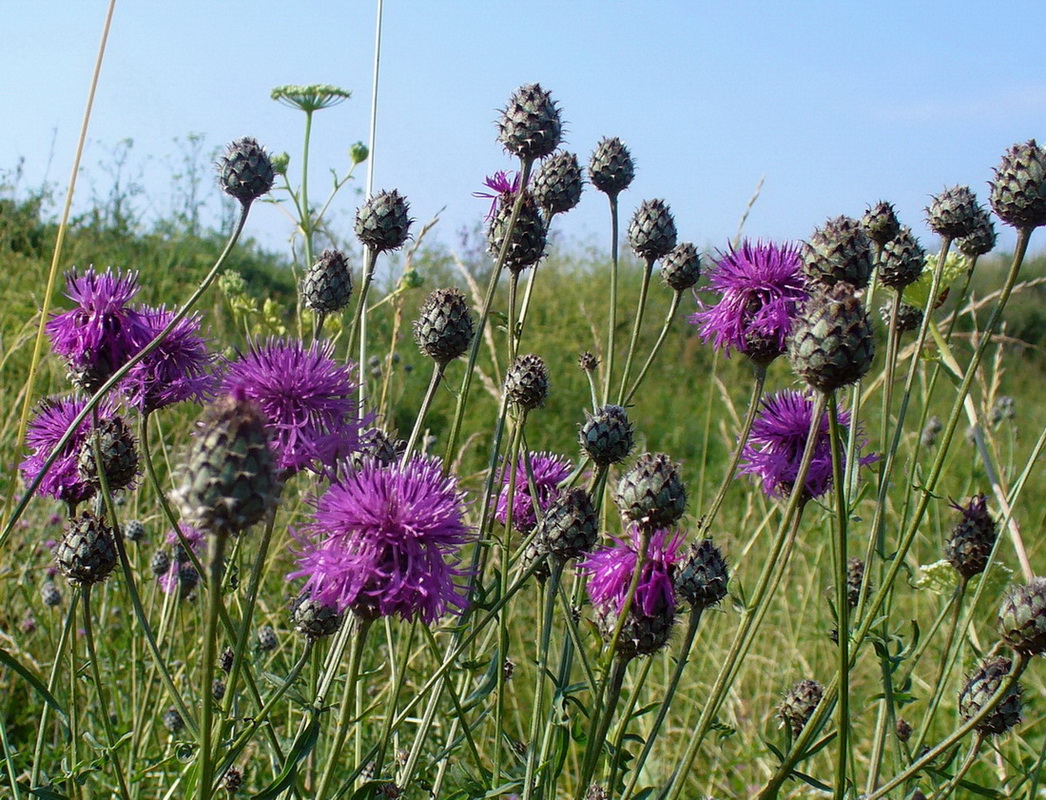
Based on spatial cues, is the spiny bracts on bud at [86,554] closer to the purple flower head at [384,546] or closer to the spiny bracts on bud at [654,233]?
the purple flower head at [384,546]

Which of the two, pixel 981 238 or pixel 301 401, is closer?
pixel 301 401

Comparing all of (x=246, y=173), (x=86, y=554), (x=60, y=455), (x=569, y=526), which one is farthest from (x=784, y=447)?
(x=60, y=455)

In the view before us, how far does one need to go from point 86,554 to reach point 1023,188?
238 cm

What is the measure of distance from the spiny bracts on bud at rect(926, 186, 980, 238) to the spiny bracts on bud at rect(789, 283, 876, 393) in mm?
1079

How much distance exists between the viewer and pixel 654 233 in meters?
2.89

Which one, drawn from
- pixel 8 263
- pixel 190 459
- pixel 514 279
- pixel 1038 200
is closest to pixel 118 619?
pixel 514 279

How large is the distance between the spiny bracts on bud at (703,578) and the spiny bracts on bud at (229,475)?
94 centimetres

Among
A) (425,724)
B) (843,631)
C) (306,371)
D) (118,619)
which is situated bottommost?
(118,619)

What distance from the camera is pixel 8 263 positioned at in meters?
7.90

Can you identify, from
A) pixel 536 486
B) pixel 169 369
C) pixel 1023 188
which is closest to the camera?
pixel 169 369

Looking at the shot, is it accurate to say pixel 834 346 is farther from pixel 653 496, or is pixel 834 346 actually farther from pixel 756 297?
pixel 756 297

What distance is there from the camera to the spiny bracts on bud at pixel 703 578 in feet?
6.11

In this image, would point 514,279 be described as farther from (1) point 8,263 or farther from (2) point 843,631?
(1) point 8,263

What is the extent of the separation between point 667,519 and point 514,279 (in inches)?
35.9
